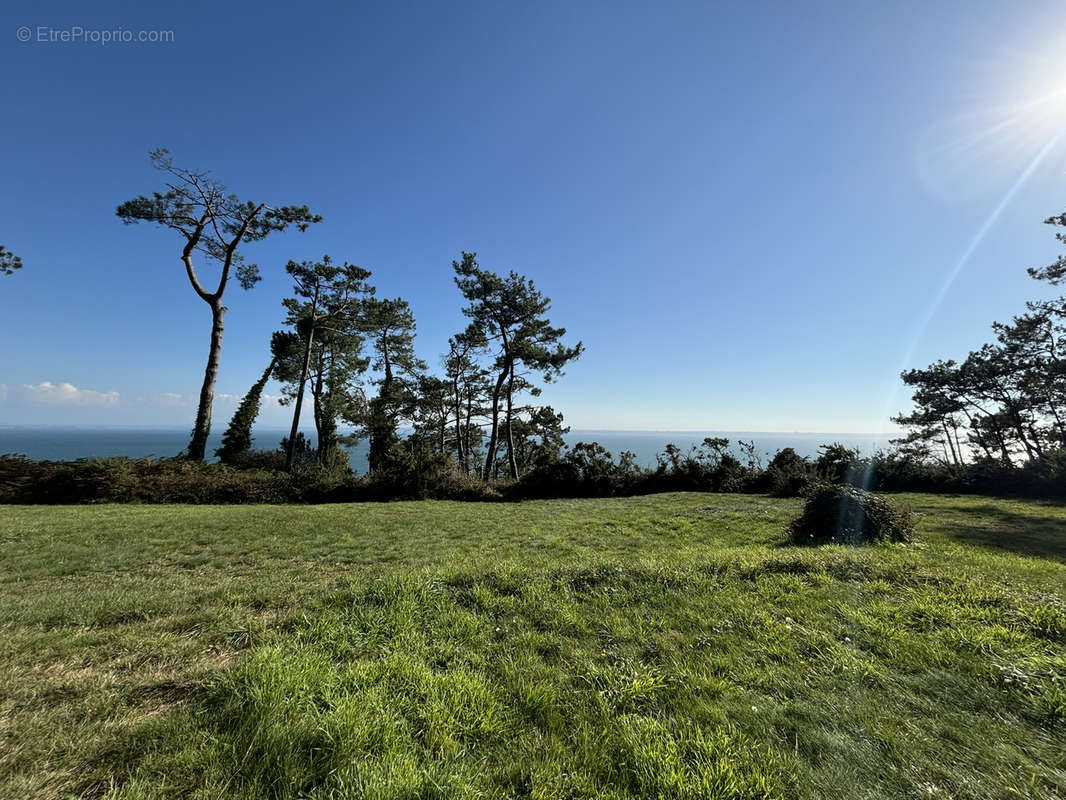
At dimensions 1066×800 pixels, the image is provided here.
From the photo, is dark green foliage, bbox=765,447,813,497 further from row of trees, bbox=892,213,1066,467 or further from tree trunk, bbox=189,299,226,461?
tree trunk, bbox=189,299,226,461

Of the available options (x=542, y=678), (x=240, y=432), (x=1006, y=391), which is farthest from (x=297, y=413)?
(x=1006, y=391)

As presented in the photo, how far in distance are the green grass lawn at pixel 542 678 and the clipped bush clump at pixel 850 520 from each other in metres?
1.29

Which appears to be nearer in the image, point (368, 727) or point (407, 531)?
point (368, 727)

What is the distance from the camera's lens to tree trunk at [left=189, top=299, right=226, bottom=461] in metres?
17.8

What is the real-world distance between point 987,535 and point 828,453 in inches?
479

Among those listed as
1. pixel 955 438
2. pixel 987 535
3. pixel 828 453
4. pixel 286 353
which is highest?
pixel 286 353

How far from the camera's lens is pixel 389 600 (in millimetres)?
4262

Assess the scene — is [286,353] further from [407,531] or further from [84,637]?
[84,637]

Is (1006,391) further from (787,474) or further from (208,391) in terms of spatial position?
(208,391)

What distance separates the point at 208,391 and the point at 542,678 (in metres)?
22.1

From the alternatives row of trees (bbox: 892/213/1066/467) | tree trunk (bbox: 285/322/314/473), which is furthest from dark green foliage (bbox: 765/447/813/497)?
tree trunk (bbox: 285/322/314/473)

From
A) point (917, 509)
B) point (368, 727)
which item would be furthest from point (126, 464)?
point (917, 509)

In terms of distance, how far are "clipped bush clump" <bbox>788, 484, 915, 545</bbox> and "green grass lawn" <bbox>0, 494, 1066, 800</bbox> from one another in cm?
129

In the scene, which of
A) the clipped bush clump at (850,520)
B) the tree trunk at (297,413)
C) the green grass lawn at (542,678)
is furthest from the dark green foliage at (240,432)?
the clipped bush clump at (850,520)
